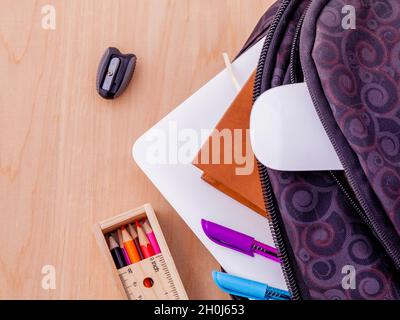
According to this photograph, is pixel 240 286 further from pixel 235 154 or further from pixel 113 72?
pixel 113 72

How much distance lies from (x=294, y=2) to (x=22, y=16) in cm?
35

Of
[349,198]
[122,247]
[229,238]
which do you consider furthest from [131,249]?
[349,198]

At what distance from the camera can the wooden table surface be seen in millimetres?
628

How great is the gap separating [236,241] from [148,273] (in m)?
0.11

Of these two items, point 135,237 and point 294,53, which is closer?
point 294,53

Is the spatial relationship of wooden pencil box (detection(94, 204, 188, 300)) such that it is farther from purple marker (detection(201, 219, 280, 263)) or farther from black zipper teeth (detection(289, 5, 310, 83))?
black zipper teeth (detection(289, 5, 310, 83))

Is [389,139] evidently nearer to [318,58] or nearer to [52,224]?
[318,58]

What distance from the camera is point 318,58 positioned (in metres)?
0.45

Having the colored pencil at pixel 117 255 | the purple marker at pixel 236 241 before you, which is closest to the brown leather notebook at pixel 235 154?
the purple marker at pixel 236 241

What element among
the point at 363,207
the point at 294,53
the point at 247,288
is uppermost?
the point at 294,53

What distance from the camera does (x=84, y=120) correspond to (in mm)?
643

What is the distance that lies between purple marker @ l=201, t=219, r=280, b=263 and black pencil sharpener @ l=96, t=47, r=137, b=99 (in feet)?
0.66

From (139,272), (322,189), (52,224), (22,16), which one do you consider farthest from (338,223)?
(22,16)

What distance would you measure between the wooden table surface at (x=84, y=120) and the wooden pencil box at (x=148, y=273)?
0.03 metres
